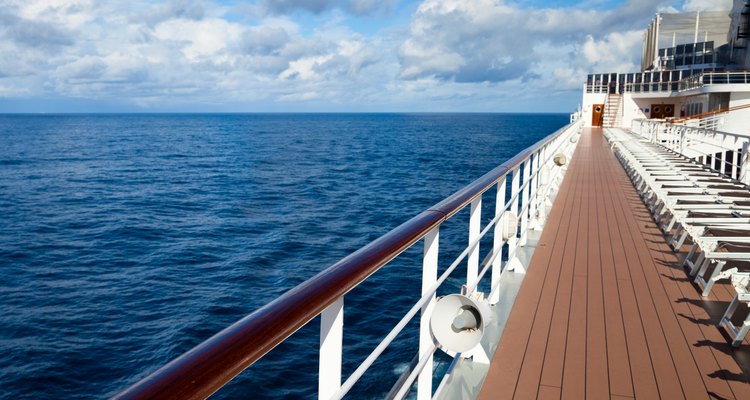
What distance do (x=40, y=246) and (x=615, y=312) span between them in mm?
15363

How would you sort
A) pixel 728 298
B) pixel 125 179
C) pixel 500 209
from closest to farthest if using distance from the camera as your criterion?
pixel 500 209, pixel 728 298, pixel 125 179

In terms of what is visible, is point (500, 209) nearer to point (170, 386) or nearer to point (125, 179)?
point (170, 386)

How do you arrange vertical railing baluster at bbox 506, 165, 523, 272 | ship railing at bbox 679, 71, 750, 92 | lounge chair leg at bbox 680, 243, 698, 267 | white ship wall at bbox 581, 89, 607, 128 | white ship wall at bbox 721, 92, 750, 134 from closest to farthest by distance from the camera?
vertical railing baluster at bbox 506, 165, 523, 272
lounge chair leg at bbox 680, 243, 698, 267
white ship wall at bbox 721, 92, 750, 134
ship railing at bbox 679, 71, 750, 92
white ship wall at bbox 581, 89, 607, 128

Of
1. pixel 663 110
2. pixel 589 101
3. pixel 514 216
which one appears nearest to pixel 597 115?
pixel 589 101

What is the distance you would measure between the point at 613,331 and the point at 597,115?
112ft

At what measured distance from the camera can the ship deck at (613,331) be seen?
239 cm

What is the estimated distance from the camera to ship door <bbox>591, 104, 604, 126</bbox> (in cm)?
3431

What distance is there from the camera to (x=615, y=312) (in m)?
3.26

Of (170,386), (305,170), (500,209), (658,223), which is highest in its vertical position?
(170,386)

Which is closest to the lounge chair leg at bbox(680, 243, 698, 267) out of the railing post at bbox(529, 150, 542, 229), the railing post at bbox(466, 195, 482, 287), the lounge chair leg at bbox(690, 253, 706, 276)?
the lounge chair leg at bbox(690, 253, 706, 276)

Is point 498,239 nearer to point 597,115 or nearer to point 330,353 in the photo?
point 330,353

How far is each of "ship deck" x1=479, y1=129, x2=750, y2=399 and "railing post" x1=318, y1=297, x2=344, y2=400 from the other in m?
1.32

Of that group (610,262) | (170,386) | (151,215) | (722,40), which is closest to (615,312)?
(610,262)

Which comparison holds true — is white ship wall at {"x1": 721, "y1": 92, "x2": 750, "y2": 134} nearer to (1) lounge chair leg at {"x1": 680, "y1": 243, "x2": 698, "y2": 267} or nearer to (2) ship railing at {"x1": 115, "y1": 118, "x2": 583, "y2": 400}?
(1) lounge chair leg at {"x1": 680, "y1": 243, "x2": 698, "y2": 267}
